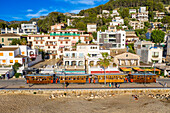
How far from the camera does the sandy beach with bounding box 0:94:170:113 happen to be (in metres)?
25.9

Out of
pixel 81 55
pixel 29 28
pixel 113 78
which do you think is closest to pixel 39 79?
pixel 113 78

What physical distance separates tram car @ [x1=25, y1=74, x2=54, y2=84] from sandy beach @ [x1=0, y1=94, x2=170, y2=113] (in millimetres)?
4718

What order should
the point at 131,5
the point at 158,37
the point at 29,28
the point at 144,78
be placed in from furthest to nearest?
the point at 131,5, the point at 29,28, the point at 158,37, the point at 144,78

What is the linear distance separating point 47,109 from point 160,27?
108m

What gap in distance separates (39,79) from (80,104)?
1307 centimetres

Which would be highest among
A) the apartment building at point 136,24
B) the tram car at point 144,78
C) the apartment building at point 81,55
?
the apartment building at point 136,24

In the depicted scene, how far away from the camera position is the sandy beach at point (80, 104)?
2588 cm

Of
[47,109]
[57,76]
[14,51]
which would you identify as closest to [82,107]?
[47,109]

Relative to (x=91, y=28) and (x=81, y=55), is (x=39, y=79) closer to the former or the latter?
(x=81, y=55)

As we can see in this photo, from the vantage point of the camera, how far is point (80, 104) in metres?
28.0

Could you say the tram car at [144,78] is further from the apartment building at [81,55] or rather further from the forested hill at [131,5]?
the forested hill at [131,5]

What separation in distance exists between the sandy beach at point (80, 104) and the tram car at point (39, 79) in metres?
4.72

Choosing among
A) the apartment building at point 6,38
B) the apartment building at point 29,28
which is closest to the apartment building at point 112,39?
the apartment building at point 6,38

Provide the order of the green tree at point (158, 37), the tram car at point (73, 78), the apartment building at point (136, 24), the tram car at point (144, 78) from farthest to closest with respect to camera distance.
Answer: the apartment building at point (136, 24) < the green tree at point (158, 37) < the tram car at point (144, 78) < the tram car at point (73, 78)
